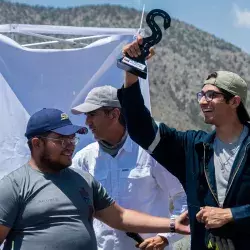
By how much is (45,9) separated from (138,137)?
154 feet

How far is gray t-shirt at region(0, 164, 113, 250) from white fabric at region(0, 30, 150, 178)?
177 cm

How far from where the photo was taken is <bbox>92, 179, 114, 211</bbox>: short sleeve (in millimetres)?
3197

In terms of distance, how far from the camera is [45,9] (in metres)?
48.7

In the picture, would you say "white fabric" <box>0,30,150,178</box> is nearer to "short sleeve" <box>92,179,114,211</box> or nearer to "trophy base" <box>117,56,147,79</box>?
"short sleeve" <box>92,179,114,211</box>

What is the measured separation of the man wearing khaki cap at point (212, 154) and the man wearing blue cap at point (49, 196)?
1.16ft

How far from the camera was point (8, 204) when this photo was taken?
2762mm

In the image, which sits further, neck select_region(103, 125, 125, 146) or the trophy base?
neck select_region(103, 125, 125, 146)

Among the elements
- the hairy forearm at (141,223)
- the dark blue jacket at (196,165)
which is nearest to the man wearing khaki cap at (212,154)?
the dark blue jacket at (196,165)

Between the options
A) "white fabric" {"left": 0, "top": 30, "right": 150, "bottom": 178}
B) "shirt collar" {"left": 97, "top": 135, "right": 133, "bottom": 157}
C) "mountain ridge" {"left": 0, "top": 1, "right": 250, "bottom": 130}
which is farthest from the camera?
"mountain ridge" {"left": 0, "top": 1, "right": 250, "bottom": 130}

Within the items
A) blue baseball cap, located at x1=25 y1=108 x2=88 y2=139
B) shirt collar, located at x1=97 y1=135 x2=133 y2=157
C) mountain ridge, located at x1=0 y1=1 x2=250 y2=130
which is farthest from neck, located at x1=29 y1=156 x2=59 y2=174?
mountain ridge, located at x1=0 y1=1 x2=250 y2=130

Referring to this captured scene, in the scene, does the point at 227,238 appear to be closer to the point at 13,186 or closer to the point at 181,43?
the point at 13,186

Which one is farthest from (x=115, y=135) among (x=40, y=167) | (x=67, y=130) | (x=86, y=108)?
(x=40, y=167)

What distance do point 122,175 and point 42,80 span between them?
1.50 metres

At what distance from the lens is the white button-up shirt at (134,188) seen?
3.62 meters
